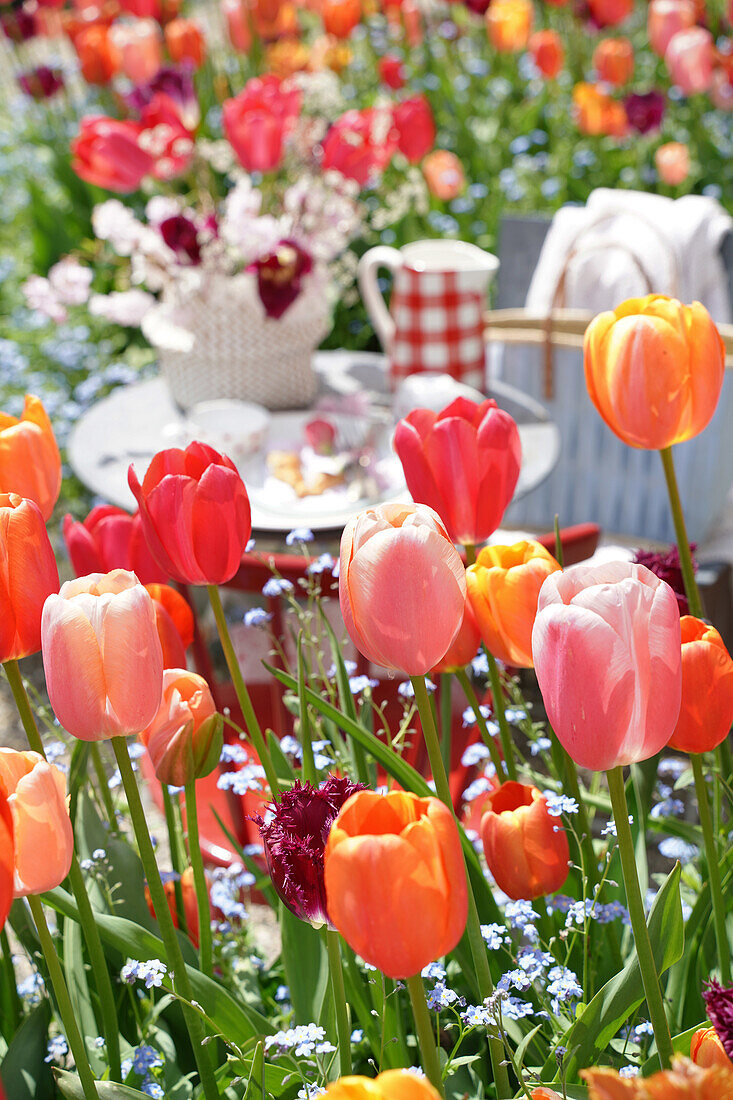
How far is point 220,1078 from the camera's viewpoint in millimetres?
634

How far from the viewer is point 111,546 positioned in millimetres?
746

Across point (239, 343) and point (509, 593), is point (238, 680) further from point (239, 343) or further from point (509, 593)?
point (239, 343)

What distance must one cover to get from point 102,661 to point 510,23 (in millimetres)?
4679

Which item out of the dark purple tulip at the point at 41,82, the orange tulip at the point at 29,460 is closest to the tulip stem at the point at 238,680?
the orange tulip at the point at 29,460

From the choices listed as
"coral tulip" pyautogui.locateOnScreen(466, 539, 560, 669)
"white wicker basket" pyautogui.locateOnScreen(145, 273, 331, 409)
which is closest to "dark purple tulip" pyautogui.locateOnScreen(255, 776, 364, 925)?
"coral tulip" pyautogui.locateOnScreen(466, 539, 560, 669)

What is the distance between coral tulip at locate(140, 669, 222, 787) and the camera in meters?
0.64

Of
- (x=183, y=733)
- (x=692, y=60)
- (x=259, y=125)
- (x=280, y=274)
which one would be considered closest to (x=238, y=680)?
(x=183, y=733)

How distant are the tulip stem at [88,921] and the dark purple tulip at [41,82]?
4126mm

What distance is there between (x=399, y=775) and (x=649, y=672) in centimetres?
19

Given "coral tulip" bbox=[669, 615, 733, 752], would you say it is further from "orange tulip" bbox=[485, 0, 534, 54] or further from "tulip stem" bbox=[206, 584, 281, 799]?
"orange tulip" bbox=[485, 0, 534, 54]

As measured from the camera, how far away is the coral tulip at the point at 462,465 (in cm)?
69

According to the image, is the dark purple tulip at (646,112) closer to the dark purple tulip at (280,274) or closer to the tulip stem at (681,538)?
the dark purple tulip at (280,274)

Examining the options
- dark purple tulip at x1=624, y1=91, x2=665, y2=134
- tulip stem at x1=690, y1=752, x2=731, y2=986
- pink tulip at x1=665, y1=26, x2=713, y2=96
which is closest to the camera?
tulip stem at x1=690, y1=752, x2=731, y2=986

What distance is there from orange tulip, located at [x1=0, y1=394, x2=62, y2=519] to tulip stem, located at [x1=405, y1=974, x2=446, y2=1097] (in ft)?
1.20
